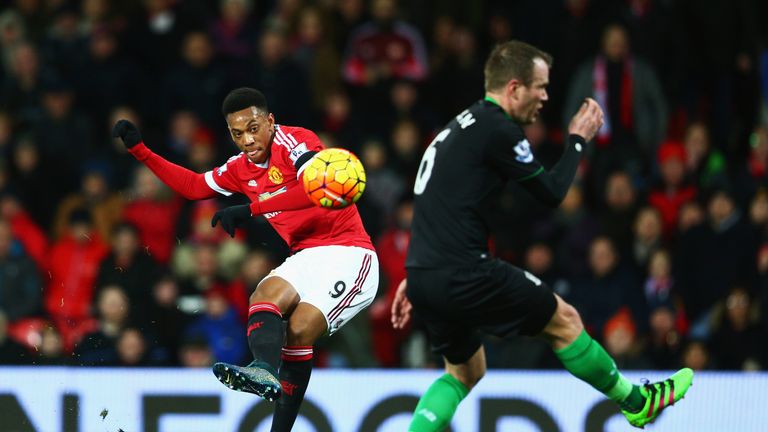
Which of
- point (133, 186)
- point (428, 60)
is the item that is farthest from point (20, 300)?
point (428, 60)

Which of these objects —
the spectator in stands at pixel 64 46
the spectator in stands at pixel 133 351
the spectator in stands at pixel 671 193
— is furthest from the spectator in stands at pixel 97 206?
the spectator in stands at pixel 671 193

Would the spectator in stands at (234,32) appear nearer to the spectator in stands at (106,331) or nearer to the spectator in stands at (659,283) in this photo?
the spectator in stands at (106,331)

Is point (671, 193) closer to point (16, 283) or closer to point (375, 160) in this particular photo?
point (375, 160)

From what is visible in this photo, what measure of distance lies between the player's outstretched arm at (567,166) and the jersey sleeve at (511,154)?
5 cm

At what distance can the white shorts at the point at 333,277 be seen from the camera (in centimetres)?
722

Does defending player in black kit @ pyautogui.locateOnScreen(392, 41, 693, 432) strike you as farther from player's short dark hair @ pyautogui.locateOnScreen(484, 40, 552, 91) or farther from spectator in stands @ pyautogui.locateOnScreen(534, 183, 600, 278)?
spectator in stands @ pyautogui.locateOnScreen(534, 183, 600, 278)

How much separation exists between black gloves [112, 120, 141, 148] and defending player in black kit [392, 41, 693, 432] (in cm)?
164

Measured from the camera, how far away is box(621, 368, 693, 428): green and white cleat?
23.8 feet

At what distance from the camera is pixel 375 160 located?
11.8 meters

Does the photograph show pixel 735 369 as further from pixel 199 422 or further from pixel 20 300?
pixel 20 300

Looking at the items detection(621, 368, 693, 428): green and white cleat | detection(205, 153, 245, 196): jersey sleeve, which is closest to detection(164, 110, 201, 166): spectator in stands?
detection(205, 153, 245, 196): jersey sleeve

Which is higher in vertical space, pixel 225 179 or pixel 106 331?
pixel 225 179

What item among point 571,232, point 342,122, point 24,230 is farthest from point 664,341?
point 24,230

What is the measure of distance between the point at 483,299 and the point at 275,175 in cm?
133
